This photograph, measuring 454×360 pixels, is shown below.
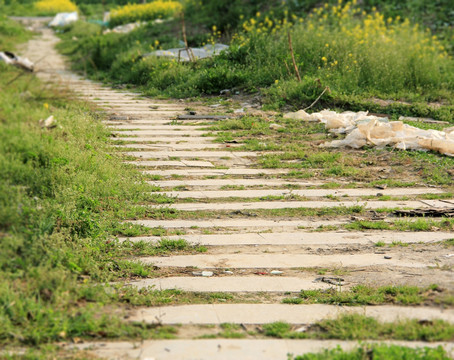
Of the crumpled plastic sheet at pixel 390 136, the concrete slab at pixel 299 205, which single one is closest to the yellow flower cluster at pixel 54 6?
the crumpled plastic sheet at pixel 390 136

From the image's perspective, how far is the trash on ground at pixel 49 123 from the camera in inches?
226

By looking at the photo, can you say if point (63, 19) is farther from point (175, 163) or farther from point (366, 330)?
point (366, 330)

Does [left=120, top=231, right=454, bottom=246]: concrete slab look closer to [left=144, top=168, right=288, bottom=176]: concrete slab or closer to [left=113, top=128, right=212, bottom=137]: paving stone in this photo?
[left=144, top=168, right=288, bottom=176]: concrete slab

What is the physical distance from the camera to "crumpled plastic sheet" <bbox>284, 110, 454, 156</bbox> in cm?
772

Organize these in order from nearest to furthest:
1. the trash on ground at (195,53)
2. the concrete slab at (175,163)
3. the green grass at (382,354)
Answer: the green grass at (382,354), the concrete slab at (175,163), the trash on ground at (195,53)

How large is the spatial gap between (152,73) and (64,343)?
9.91 metres

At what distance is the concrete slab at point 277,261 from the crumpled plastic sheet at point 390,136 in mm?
3260

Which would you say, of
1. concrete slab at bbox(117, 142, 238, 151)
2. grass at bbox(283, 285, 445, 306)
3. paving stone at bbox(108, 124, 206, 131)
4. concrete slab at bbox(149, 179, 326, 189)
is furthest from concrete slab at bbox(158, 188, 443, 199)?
paving stone at bbox(108, 124, 206, 131)

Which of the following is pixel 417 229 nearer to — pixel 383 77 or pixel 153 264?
pixel 153 264

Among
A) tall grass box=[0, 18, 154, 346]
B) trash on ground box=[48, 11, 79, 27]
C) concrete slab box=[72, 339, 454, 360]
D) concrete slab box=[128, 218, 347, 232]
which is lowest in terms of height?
trash on ground box=[48, 11, 79, 27]

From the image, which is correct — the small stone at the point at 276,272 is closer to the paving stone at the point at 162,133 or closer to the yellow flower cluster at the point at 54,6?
the paving stone at the point at 162,133

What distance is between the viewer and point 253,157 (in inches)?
312

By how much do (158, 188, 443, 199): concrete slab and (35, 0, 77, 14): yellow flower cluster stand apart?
2788cm

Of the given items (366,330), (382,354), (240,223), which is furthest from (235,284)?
(382,354)
